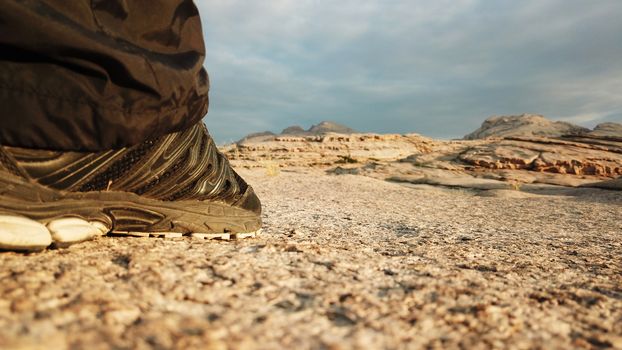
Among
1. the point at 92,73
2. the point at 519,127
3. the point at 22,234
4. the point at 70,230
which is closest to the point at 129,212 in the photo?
the point at 70,230

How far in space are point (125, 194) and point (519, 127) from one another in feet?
118

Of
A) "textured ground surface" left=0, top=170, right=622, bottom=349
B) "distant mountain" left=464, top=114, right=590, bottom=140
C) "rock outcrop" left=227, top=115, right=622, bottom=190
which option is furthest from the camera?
"distant mountain" left=464, top=114, right=590, bottom=140

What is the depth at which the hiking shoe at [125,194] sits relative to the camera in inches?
36.2

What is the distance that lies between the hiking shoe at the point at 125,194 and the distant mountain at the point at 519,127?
28.4 m

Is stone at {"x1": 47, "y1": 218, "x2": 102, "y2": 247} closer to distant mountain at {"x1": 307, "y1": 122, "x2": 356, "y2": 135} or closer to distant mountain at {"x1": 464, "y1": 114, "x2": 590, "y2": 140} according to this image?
distant mountain at {"x1": 464, "y1": 114, "x2": 590, "y2": 140}

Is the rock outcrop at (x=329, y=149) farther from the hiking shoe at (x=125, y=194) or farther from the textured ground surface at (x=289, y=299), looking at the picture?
the textured ground surface at (x=289, y=299)

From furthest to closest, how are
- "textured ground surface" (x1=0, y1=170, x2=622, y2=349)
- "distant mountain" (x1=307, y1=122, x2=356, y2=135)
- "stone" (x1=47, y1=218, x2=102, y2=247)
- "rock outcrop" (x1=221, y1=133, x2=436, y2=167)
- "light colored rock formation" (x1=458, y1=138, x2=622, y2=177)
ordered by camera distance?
"distant mountain" (x1=307, y1=122, x2=356, y2=135)
"rock outcrop" (x1=221, y1=133, x2=436, y2=167)
"light colored rock formation" (x1=458, y1=138, x2=622, y2=177)
"stone" (x1=47, y1=218, x2=102, y2=247)
"textured ground surface" (x1=0, y1=170, x2=622, y2=349)

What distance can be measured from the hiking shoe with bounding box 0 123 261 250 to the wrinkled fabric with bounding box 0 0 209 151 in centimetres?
6

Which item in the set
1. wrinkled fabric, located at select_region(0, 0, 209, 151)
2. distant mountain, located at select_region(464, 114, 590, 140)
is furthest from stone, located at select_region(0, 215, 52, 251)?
distant mountain, located at select_region(464, 114, 590, 140)

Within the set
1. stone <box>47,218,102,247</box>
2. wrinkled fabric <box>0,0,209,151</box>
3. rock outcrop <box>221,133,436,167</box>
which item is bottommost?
stone <box>47,218,102,247</box>

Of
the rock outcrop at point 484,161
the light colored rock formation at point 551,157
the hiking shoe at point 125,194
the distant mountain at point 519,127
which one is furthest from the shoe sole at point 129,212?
the distant mountain at point 519,127

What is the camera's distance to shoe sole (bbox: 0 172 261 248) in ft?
3.06

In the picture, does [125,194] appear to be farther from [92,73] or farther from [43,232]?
[92,73]

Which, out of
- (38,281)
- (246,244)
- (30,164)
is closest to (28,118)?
(30,164)
